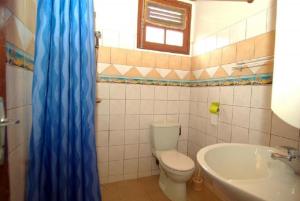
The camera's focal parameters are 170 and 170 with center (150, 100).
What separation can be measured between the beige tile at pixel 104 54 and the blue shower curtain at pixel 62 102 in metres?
0.67

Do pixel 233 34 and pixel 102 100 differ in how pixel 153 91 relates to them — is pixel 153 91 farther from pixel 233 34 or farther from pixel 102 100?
pixel 233 34

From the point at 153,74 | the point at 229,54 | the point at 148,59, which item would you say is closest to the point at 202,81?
the point at 229,54

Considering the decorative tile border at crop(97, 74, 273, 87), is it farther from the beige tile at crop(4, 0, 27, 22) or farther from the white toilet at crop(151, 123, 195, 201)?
the beige tile at crop(4, 0, 27, 22)

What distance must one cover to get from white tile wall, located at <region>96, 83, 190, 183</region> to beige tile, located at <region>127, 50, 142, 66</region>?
0.27 metres

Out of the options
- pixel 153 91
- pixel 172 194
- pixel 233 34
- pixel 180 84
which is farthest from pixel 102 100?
pixel 233 34

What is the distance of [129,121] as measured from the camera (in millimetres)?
2049

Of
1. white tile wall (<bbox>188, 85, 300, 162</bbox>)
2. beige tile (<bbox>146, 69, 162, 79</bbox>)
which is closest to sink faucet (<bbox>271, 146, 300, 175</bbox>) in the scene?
white tile wall (<bbox>188, 85, 300, 162</bbox>)

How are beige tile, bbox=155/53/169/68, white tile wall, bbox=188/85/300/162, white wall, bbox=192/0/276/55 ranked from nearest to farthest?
1. white tile wall, bbox=188/85/300/162
2. white wall, bbox=192/0/276/55
3. beige tile, bbox=155/53/169/68

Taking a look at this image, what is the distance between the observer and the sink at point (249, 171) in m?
0.71

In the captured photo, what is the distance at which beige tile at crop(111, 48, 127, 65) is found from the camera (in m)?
1.94

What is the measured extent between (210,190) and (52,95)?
1.84m

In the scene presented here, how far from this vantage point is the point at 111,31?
6.29 ft

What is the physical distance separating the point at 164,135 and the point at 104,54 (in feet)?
3.83

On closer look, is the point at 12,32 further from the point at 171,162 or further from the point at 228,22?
the point at 228,22
